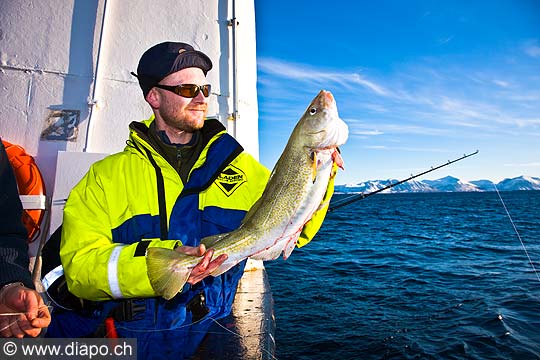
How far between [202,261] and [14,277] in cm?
125

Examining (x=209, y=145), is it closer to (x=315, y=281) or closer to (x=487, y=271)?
(x=315, y=281)

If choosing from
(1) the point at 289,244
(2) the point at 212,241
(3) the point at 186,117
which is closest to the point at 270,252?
(1) the point at 289,244

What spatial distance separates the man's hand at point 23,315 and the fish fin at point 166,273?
70 centimetres

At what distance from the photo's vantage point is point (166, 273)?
2764 mm

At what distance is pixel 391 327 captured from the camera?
8930mm

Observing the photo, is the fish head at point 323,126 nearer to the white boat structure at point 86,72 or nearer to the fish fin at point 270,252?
the fish fin at point 270,252

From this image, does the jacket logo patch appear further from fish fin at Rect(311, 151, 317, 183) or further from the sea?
the sea

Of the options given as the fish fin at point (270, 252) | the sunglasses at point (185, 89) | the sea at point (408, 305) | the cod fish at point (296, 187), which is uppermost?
the sunglasses at point (185, 89)

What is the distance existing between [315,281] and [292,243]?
433 inches

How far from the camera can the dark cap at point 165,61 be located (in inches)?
135

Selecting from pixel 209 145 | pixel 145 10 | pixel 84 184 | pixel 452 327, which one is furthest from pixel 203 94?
pixel 452 327

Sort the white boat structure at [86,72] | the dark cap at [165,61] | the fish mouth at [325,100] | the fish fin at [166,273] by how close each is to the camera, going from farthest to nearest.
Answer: the white boat structure at [86,72] < the dark cap at [165,61] < the fish mouth at [325,100] < the fish fin at [166,273]

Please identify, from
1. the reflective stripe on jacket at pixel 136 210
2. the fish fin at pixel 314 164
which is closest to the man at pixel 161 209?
the reflective stripe on jacket at pixel 136 210

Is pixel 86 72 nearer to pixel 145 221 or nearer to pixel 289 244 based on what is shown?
pixel 145 221
